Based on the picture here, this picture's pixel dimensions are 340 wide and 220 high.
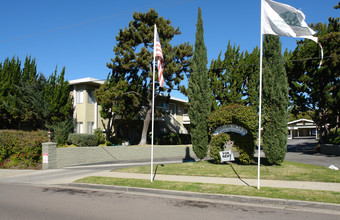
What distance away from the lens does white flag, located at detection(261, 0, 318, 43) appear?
29.8 feet

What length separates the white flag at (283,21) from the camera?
357 inches

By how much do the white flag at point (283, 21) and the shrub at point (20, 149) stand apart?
14006 mm

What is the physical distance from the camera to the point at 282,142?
43.8 ft

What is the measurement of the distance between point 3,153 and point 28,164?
1.90 metres

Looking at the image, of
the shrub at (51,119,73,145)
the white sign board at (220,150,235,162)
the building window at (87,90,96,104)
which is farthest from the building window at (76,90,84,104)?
the white sign board at (220,150,235,162)

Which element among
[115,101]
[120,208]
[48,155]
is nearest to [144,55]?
→ [115,101]

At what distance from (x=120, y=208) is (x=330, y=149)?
21.4 meters

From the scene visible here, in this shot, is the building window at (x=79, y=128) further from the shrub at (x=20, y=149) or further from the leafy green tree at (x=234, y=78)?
the leafy green tree at (x=234, y=78)

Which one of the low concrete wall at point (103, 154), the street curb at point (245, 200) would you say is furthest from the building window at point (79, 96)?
the street curb at point (245, 200)

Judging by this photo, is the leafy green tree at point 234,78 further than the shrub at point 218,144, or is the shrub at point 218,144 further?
the leafy green tree at point 234,78

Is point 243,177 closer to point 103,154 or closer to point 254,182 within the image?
point 254,182

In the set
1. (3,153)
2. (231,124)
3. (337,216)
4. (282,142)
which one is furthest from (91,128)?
(337,216)

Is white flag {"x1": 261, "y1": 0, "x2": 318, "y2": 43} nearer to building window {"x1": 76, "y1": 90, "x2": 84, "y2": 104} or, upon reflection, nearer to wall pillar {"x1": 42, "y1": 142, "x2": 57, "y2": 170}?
wall pillar {"x1": 42, "y1": 142, "x2": 57, "y2": 170}

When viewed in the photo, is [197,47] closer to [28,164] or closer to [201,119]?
[201,119]
